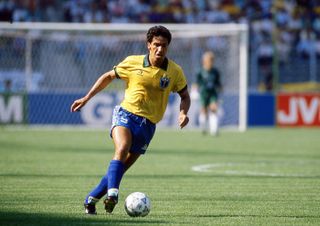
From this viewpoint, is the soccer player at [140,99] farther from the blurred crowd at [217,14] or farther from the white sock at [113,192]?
the blurred crowd at [217,14]

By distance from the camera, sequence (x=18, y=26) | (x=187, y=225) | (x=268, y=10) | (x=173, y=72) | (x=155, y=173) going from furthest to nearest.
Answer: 1. (x=268, y=10)
2. (x=18, y=26)
3. (x=155, y=173)
4. (x=173, y=72)
5. (x=187, y=225)

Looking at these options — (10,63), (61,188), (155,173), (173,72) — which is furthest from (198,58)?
(173,72)

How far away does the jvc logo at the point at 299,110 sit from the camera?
1054 inches

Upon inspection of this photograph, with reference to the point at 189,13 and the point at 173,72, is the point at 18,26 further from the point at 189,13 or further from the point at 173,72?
the point at 173,72

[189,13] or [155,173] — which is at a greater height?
[189,13]

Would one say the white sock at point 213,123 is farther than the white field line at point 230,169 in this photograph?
Yes

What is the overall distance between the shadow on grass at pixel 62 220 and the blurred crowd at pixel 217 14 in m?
20.7

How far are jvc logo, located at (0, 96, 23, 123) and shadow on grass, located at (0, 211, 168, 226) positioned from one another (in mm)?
16533

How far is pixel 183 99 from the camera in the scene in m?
9.16

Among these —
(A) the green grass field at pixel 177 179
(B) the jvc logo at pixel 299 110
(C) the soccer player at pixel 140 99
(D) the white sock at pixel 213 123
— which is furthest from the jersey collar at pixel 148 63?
(B) the jvc logo at pixel 299 110

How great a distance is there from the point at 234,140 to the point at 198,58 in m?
6.46

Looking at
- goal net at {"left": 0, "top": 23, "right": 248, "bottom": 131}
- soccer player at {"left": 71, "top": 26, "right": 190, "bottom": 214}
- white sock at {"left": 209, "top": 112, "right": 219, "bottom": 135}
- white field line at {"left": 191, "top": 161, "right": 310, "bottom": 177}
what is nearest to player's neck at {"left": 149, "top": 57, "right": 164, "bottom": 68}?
soccer player at {"left": 71, "top": 26, "right": 190, "bottom": 214}

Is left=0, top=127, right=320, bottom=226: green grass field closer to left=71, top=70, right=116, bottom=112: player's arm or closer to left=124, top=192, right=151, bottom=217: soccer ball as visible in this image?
left=124, top=192, right=151, bottom=217: soccer ball

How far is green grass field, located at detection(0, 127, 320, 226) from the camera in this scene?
8.46 meters
